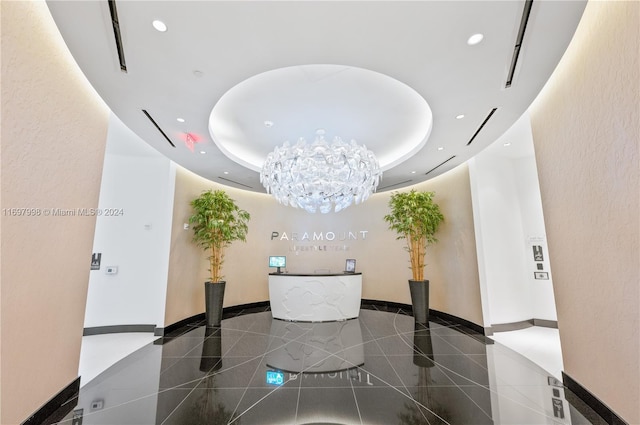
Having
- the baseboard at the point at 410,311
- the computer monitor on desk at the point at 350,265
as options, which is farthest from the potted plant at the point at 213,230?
the baseboard at the point at 410,311

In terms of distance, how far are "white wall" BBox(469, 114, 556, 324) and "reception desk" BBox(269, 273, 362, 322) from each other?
2.95 metres

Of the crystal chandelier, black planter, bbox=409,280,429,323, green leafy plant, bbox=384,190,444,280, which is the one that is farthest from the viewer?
Result: green leafy plant, bbox=384,190,444,280

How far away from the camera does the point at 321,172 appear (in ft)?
14.8

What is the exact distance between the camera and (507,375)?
3.31m

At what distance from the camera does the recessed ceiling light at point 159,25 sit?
2.34 metres

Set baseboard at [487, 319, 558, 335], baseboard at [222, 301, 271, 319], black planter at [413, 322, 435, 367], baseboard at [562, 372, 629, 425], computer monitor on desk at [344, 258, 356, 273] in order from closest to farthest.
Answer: baseboard at [562, 372, 629, 425] < black planter at [413, 322, 435, 367] < baseboard at [487, 319, 558, 335] < baseboard at [222, 301, 271, 319] < computer monitor on desk at [344, 258, 356, 273]

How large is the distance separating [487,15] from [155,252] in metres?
6.43

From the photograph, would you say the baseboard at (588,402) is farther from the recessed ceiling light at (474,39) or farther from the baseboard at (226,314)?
the baseboard at (226,314)

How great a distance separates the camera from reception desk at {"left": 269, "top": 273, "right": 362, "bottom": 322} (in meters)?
6.24

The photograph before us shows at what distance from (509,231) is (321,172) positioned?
445 centimetres

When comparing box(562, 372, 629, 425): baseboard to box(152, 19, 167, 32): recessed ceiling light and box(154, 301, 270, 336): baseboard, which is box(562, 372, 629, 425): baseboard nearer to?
box(152, 19, 167, 32): recessed ceiling light

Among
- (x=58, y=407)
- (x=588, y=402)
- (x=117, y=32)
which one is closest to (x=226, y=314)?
(x=58, y=407)

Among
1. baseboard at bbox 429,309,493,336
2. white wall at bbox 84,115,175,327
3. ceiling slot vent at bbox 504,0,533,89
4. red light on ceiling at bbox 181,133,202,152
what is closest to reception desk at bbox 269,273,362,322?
baseboard at bbox 429,309,493,336

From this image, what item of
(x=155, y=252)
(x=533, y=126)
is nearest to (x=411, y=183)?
(x=533, y=126)
